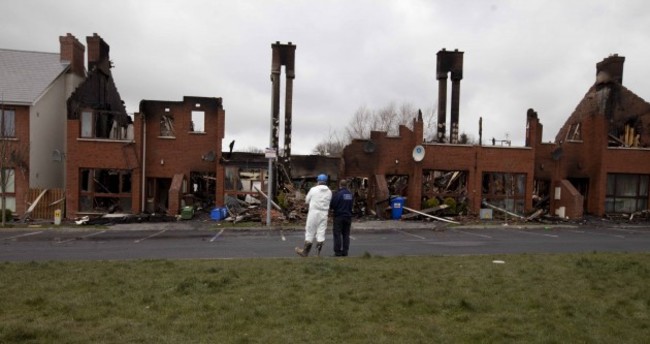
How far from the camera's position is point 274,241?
599 inches

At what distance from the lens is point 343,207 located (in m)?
10.6

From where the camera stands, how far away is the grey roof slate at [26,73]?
953 inches

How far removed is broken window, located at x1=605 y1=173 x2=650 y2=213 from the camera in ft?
87.1

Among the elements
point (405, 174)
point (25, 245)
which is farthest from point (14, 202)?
point (405, 174)

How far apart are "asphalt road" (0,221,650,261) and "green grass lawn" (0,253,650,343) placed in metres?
3.20

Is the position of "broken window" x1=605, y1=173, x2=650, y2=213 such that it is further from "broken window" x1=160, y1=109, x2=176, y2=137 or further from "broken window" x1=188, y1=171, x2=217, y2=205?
"broken window" x1=160, y1=109, x2=176, y2=137

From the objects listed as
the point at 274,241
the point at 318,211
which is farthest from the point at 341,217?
the point at 274,241

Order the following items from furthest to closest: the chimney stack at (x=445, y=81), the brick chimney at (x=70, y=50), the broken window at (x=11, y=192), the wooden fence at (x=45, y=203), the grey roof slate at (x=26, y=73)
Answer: the chimney stack at (x=445, y=81), the brick chimney at (x=70, y=50), the grey roof slate at (x=26, y=73), the broken window at (x=11, y=192), the wooden fence at (x=45, y=203)

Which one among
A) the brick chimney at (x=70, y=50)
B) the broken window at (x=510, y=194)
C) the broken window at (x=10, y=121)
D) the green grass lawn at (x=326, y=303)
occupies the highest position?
the brick chimney at (x=70, y=50)

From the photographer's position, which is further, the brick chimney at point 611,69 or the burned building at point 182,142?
the brick chimney at point 611,69

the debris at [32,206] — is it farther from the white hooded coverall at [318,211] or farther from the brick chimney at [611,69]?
the brick chimney at [611,69]

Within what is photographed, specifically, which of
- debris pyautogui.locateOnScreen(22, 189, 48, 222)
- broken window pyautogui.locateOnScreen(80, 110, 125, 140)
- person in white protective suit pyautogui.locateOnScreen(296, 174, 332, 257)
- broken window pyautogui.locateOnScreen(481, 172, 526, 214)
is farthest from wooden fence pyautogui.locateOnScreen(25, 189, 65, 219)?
broken window pyautogui.locateOnScreen(481, 172, 526, 214)

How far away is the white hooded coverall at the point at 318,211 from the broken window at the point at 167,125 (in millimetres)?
16246

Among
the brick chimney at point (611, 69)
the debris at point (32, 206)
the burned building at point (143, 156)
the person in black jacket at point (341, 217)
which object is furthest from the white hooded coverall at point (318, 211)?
the brick chimney at point (611, 69)
